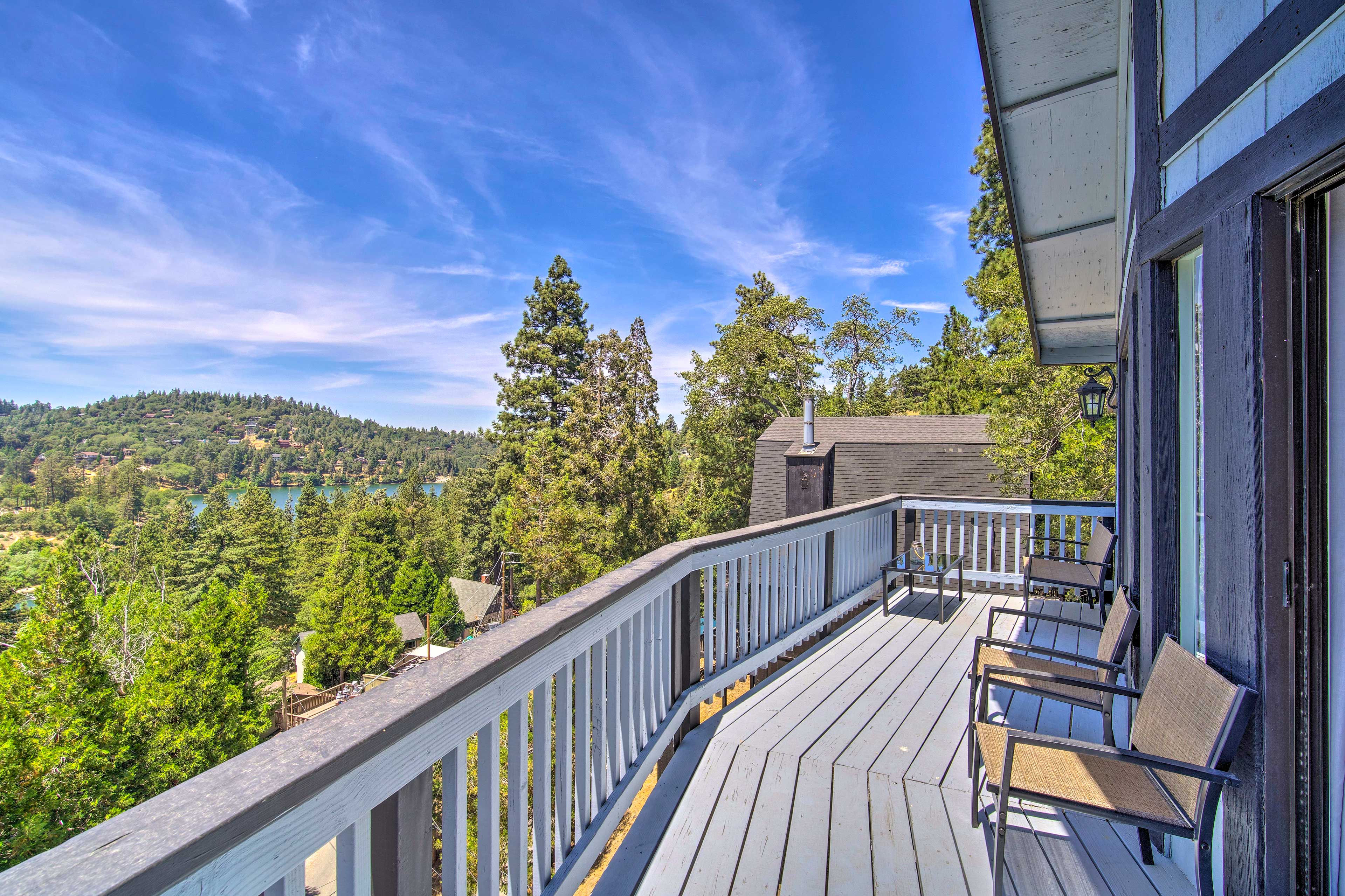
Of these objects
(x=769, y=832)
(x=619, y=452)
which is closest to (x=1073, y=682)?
(x=769, y=832)

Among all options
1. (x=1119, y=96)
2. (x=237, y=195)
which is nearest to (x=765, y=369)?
(x=1119, y=96)

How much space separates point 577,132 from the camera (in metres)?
29.9

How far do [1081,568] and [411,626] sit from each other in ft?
110

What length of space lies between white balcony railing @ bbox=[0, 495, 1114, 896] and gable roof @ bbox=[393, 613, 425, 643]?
3263 centimetres

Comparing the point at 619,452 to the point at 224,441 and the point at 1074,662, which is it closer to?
the point at 1074,662

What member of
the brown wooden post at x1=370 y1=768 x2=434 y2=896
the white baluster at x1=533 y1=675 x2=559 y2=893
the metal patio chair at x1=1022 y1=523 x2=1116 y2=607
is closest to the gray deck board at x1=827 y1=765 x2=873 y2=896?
the white baluster at x1=533 y1=675 x2=559 y2=893

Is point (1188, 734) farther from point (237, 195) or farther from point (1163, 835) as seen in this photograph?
point (237, 195)

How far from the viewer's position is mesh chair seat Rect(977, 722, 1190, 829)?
63.6 inches

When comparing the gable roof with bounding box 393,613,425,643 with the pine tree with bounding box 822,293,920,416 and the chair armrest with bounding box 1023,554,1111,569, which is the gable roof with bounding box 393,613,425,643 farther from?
the chair armrest with bounding box 1023,554,1111,569

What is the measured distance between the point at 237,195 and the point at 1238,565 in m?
58.4

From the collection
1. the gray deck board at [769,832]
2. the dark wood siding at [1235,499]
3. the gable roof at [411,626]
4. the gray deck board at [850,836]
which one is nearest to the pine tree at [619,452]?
the gable roof at [411,626]

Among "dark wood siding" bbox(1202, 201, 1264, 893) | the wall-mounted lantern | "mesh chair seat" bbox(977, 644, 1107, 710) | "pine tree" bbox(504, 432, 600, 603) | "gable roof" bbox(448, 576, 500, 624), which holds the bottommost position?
"gable roof" bbox(448, 576, 500, 624)

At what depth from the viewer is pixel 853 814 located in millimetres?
2191

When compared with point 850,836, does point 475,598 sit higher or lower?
lower
